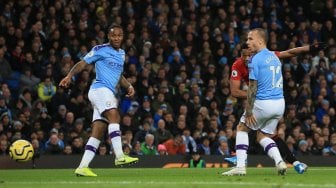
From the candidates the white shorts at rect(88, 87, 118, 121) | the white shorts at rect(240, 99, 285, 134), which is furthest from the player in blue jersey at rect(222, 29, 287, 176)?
the white shorts at rect(88, 87, 118, 121)

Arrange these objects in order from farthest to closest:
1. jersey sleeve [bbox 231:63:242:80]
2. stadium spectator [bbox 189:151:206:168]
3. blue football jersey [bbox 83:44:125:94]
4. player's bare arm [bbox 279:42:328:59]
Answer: stadium spectator [bbox 189:151:206:168]
blue football jersey [bbox 83:44:125:94]
jersey sleeve [bbox 231:63:242:80]
player's bare arm [bbox 279:42:328:59]

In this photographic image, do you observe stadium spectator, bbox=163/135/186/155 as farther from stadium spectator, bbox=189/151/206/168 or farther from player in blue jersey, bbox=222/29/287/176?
player in blue jersey, bbox=222/29/287/176

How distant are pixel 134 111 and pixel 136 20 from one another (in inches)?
163

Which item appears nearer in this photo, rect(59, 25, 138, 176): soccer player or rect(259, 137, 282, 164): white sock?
rect(259, 137, 282, 164): white sock

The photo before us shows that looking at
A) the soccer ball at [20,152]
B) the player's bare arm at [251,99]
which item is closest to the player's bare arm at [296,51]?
the player's bare arm at [251,99]

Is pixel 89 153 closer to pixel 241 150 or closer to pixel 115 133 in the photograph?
pixel 115 133

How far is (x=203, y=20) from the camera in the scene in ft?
88.6

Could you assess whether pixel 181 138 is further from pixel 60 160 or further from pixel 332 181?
pixel 332 181

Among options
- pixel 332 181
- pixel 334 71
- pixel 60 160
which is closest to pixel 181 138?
pixel 60 160

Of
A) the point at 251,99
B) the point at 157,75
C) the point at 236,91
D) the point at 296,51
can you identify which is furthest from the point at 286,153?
the point at 157,75

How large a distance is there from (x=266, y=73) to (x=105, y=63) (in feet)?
9.12

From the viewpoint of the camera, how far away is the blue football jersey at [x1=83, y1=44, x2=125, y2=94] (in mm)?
14203

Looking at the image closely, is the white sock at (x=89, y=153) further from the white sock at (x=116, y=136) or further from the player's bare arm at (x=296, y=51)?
the player's bare arm at (x=296, y=51)

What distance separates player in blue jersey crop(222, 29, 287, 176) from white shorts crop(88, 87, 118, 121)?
2.14m
